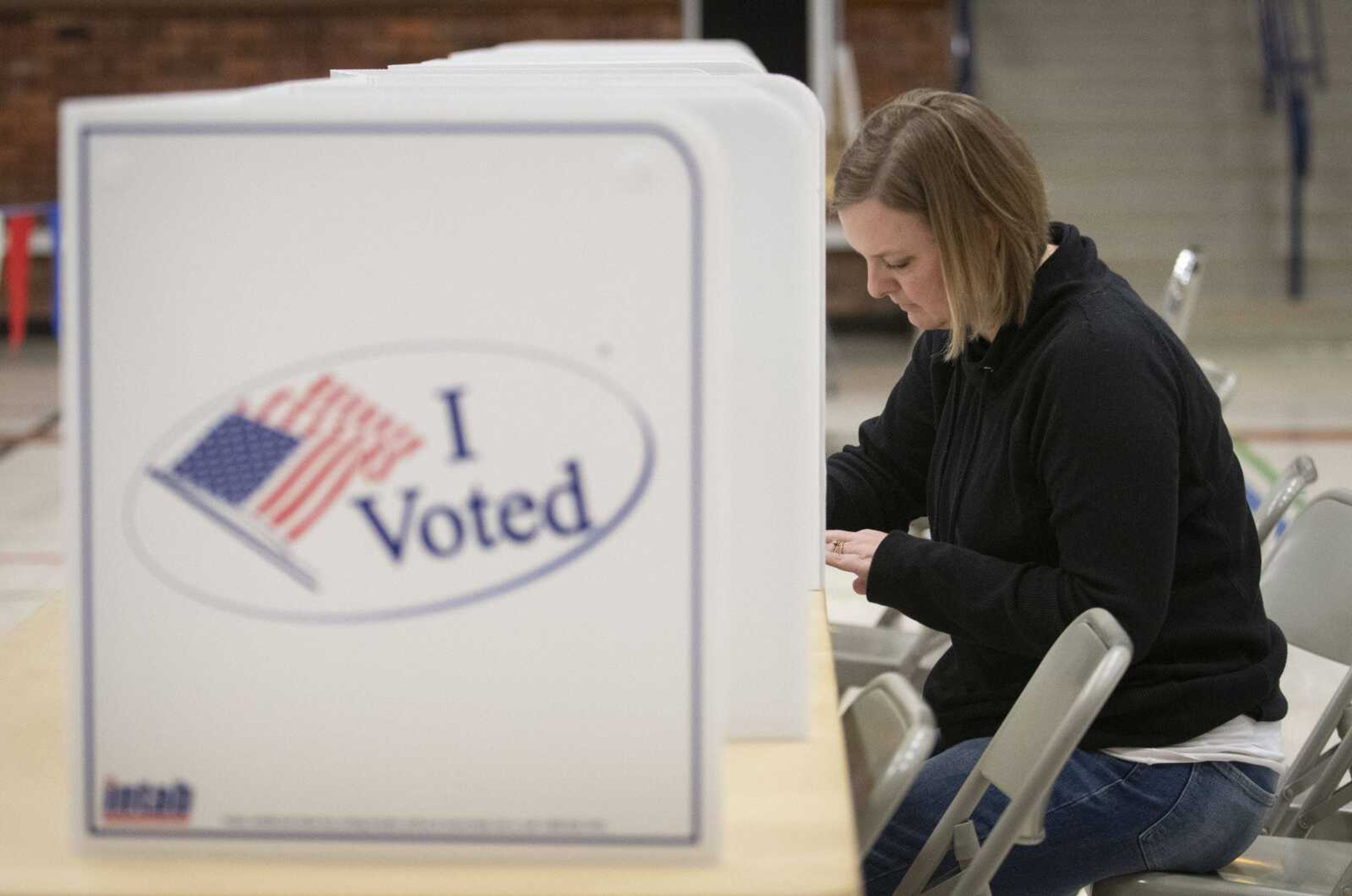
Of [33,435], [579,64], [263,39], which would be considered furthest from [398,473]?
[263,39]

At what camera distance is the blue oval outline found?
0.94 m

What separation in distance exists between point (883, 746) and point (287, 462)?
0.59 meters

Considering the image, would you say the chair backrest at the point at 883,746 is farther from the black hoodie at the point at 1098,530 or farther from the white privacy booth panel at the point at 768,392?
the black hoodie at the point at 1098,530

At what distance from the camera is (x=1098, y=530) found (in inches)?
63.1

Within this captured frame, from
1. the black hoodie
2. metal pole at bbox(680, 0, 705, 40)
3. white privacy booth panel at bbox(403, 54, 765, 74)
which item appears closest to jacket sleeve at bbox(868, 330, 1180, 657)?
the black hoodie

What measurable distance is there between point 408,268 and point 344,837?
0.34 metres

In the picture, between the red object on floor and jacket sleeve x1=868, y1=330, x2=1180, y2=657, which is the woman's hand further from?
the red object on floor

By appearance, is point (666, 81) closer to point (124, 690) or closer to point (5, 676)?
point (124, 690)

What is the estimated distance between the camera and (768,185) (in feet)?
3.69

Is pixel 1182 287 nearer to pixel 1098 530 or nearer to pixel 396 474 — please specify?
pixel 1098 530

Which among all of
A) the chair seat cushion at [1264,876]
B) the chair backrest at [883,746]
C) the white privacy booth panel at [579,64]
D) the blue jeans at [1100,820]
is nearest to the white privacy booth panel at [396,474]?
the chair backrest at [883,746]

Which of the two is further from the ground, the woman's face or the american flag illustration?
the woman's face

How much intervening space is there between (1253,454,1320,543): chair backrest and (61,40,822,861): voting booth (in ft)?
5.39

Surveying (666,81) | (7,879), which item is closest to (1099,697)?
(666,81)
